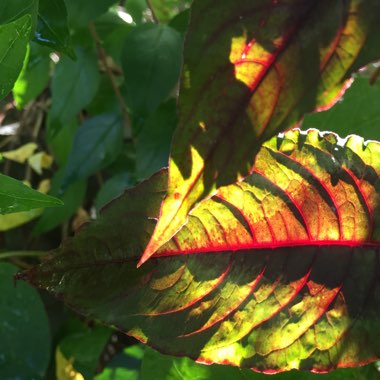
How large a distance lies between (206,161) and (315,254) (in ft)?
0.56

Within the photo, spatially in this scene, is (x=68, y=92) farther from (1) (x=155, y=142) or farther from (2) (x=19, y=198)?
(2) (x=19, y=198)

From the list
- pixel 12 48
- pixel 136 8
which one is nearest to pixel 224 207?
pixel 12 48

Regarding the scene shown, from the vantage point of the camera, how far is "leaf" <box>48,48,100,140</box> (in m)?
0.73

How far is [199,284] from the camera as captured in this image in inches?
15.1

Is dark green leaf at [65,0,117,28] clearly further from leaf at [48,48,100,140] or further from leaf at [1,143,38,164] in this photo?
leaf at [1,143,38,164]

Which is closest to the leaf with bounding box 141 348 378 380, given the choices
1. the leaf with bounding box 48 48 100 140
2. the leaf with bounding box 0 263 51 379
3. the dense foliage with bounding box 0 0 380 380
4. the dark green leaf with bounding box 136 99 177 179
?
the dense foliage with bounding box 0 0 380 380

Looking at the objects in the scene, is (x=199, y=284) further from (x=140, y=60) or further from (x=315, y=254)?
(x=140, y=60)

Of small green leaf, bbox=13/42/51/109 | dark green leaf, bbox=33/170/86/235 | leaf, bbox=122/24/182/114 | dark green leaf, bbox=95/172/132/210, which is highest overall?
leaf, bbox=122/24/182/114

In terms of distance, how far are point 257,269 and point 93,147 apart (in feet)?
1.31

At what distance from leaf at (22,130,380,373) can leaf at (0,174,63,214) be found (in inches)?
1.0

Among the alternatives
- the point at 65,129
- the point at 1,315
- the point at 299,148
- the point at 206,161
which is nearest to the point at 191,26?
the point at 206,161

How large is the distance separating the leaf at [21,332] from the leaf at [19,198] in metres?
0.19

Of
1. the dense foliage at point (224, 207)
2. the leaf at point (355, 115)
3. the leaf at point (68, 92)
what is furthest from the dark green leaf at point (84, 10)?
the leaf at point (355, 115)

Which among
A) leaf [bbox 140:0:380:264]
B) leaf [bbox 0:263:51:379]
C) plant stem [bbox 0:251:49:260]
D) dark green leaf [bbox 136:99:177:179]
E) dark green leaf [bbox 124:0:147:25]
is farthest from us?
dark green leaf [bbox 124:0:147:25]
